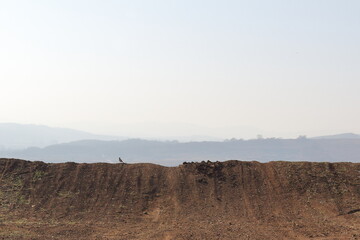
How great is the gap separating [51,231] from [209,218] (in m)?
11.7

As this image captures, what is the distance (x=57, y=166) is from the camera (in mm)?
34688

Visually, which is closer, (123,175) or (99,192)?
(99,192)

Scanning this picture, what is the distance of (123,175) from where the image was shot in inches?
1298

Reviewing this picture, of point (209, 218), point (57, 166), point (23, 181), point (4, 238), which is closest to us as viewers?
point (4, 238)

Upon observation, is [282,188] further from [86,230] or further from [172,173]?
[86,230]

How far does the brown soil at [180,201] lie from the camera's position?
23.0 metres

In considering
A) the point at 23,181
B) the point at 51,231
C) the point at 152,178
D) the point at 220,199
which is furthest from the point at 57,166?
the point at 220,199

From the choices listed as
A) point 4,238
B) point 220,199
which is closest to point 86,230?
point 4,238

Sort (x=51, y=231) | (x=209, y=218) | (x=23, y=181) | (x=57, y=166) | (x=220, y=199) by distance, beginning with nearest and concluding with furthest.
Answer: (x=51, y=231) < (x=209, y=218) < (x=220, y=199) < (x=23, y=181) < (x=57, y=166)

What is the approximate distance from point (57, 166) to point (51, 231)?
1263cm

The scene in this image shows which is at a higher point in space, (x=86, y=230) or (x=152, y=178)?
(x=152, y=178)

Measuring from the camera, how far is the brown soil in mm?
23047

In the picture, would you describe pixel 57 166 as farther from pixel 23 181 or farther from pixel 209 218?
pixel 209 218

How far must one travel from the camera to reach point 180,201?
29031 millimetres
